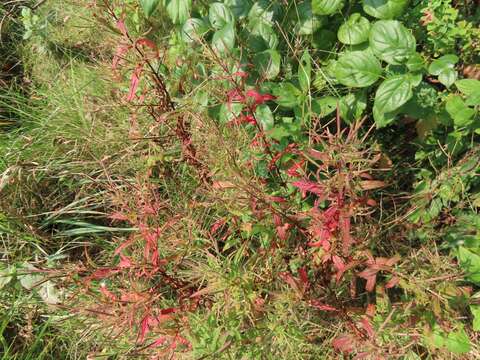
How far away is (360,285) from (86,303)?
84cm

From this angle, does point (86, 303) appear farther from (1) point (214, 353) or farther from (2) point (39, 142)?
(2) point (39, 142)

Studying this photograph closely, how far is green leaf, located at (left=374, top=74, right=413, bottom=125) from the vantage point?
124 cm

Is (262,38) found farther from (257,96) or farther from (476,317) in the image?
(476,317)

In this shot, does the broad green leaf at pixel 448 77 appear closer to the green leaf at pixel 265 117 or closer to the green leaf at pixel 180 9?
the green leaf at pixel 265 117

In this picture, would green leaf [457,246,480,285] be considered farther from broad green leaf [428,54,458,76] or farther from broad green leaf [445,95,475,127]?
broad green leaf [428,54,458,76]

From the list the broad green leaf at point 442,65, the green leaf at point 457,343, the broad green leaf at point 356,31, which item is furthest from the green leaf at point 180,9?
the green leaf at point 457,343

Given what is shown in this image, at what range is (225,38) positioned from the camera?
134 centimetres

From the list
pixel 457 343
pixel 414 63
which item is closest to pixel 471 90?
pixel 414 63

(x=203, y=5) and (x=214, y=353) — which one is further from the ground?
(x=203, y=5)

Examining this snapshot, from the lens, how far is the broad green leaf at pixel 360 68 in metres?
1.31

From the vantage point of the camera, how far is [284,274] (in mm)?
1333

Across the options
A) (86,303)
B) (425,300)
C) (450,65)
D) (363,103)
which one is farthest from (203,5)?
(425,300)

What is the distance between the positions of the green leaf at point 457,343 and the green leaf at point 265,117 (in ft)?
2.36

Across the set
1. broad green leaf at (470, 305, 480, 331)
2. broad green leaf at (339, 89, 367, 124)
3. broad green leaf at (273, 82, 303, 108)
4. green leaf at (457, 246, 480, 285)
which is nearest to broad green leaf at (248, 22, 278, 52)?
broad green leaf at (273, 82, 303, 108)
